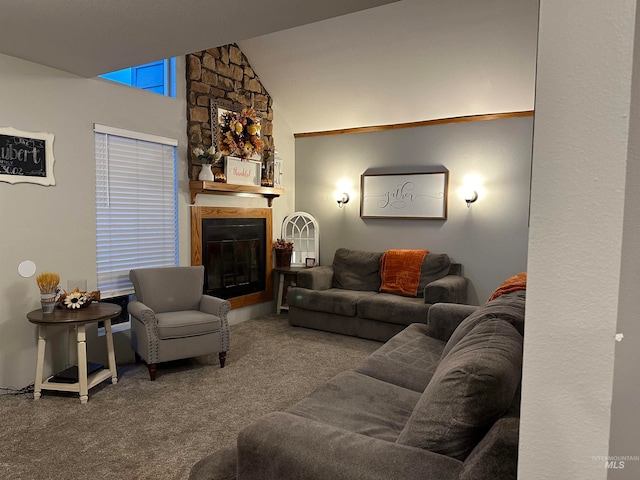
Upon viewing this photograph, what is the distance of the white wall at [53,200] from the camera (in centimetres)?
304

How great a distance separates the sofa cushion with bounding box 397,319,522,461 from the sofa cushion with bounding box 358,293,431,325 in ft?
9.28

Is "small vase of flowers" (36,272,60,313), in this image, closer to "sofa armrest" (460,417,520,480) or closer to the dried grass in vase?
the dried grass in vase

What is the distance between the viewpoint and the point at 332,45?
4.37 metres

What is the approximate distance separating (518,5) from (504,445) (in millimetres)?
3574

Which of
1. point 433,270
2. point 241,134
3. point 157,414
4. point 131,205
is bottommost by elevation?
point 157,414

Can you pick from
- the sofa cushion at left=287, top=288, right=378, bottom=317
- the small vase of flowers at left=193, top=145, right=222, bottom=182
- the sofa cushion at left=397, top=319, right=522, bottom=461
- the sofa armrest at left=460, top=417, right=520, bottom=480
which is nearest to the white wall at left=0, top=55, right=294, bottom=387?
the small vase of flowers at left=193, top=145, right=222, bottom=182

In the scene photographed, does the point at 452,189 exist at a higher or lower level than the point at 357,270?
higher

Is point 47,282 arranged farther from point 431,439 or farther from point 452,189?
point 452,189

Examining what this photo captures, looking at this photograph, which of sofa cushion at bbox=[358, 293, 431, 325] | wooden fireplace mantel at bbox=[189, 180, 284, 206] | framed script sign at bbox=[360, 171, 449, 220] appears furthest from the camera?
framed script sign at bbox=[360, 171, 449, 220]

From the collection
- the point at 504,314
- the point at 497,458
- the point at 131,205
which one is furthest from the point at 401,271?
the point at 497,458

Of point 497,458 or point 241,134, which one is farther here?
point 241,134

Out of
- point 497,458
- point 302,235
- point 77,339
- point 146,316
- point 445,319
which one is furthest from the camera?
point 302,235

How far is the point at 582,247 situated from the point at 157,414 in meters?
2.81

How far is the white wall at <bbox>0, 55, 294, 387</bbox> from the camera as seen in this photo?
9.96ft
